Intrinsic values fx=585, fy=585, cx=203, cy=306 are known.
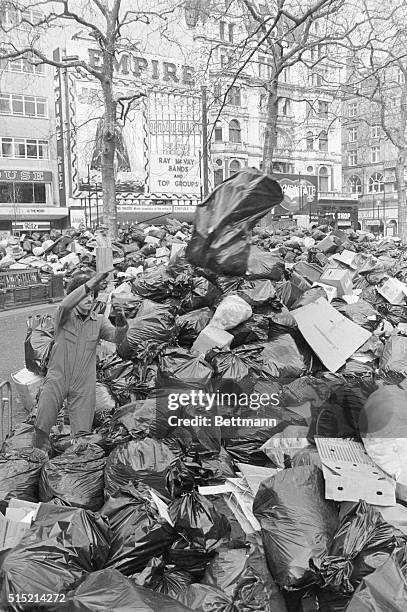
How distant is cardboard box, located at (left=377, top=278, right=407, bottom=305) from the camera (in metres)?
5.74

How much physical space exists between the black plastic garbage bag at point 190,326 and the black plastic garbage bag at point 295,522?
183 cm

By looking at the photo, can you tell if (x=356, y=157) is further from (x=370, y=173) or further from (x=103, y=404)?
(x=103, y=404)

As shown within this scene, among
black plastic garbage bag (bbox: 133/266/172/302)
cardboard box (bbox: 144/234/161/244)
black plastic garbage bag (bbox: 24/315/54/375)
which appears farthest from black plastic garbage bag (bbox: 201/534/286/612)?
cardboard box (bbox: 144/234/161/244)

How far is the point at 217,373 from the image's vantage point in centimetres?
365

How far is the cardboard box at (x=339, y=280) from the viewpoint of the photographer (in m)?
5.64

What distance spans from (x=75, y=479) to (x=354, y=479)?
1285 mm

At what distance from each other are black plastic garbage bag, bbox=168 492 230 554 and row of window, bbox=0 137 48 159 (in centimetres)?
3108

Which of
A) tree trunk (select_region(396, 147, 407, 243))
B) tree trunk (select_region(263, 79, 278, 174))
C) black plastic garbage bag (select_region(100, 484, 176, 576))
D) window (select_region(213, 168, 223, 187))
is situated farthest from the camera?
window (select_region(213, 168, 223, 187))

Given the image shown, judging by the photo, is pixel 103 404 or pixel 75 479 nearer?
pixel 75 479

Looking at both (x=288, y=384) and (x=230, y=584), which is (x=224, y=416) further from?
(x=230, y=584)

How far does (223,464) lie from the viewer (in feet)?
9.84

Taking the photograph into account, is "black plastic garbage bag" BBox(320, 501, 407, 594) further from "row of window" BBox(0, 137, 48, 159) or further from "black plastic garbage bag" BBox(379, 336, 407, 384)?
"row of window" BBox(0, 137, 48, 159)

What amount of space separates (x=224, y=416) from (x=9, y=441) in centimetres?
134

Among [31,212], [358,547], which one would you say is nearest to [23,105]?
[31,212]
